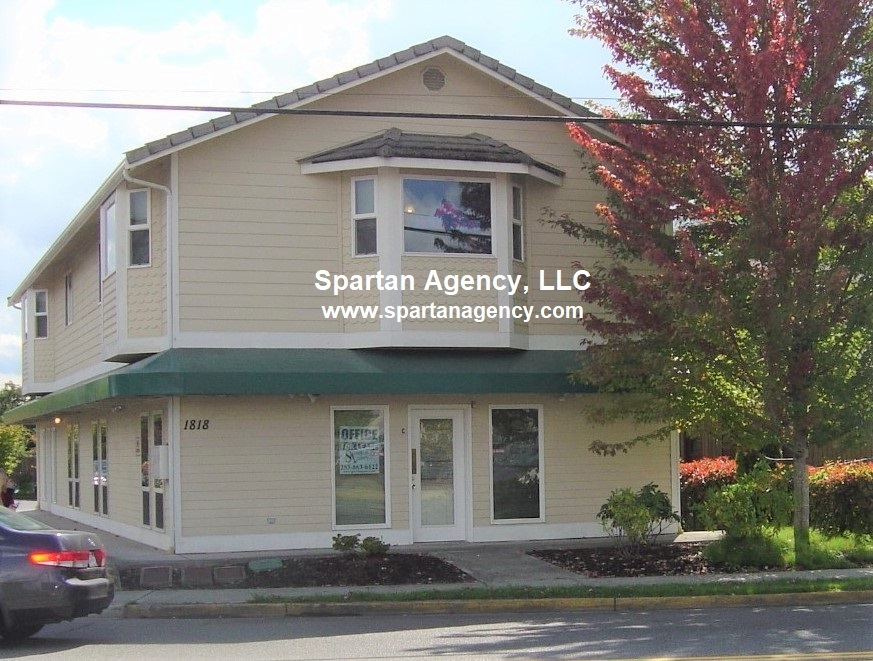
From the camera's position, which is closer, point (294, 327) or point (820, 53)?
point (820, 53)

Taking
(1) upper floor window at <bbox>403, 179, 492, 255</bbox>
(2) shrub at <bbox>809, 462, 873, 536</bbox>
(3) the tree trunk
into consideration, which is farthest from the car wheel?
(2) shrub at <bbox>809, 462, 873, 536</bbox>

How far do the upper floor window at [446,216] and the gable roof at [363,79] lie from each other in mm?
2081

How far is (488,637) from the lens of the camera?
Answer: 35.4 ft

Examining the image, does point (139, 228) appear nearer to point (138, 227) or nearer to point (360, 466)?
point (138, 227)

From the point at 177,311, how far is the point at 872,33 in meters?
11.5

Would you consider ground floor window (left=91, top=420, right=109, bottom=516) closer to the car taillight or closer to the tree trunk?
the car taillight

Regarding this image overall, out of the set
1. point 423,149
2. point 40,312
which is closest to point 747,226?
point 423,149

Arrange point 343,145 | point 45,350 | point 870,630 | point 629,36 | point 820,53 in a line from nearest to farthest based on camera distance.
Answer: point 870,630 → point 820,53 → point 629,36 → point 343,145 → point 45,350

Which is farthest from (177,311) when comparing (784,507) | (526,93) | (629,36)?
(784,507)

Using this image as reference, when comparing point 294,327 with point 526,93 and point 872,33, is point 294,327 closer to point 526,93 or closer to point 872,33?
point 526,93

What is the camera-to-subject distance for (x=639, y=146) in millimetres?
15836

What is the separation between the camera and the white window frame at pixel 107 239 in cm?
1841

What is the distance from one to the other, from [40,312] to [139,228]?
12543mm

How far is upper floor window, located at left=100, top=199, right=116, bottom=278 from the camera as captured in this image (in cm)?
1853
